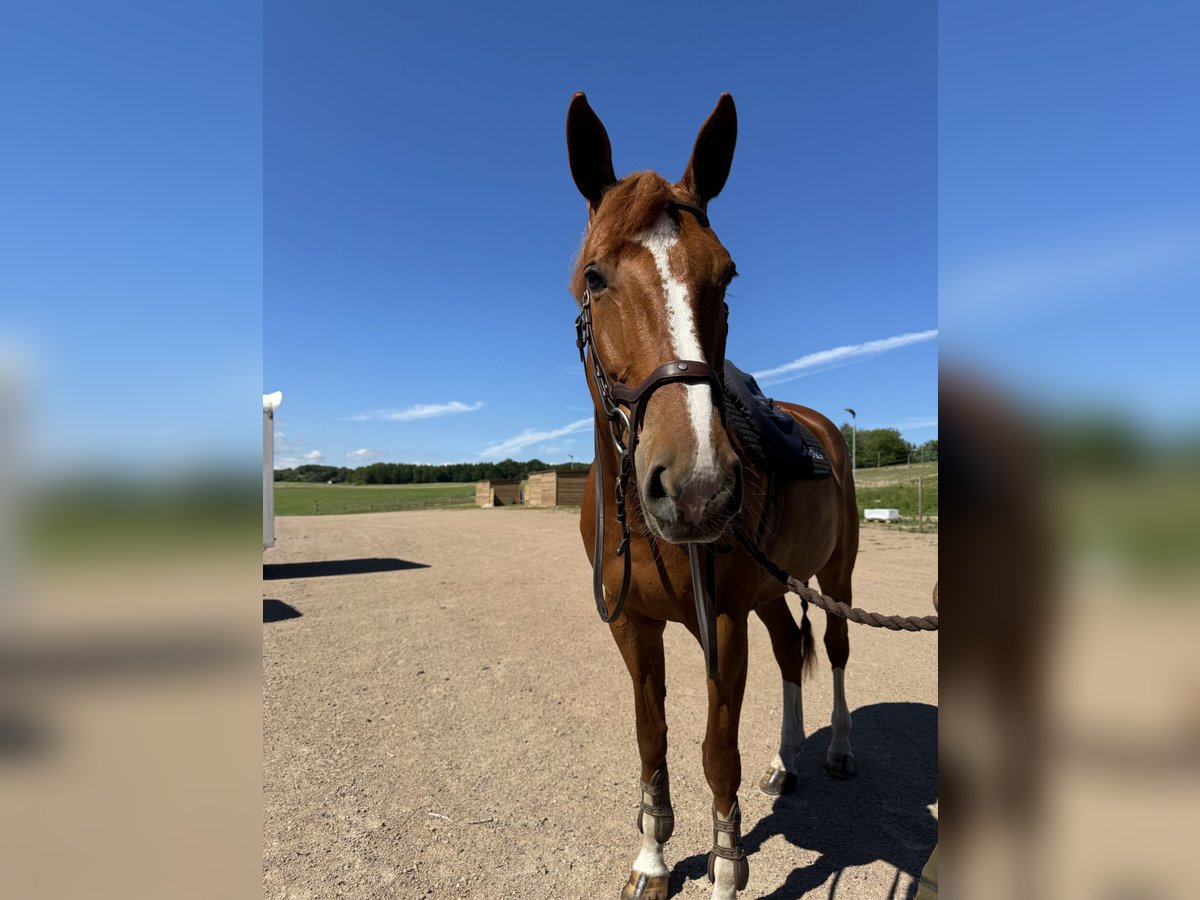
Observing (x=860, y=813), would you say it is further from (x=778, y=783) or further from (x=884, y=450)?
(x=884, y=450)

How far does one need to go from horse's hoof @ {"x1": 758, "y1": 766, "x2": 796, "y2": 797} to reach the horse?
13 mm

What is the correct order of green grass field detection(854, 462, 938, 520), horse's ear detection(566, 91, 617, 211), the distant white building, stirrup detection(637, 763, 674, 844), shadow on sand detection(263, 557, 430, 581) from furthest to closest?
green grass field detection(854, 462, 938, 520) < shadow on sand detection(263, 557, 430, 581) < the distant white building < stirrup detection(637, 763, 674, 844) < horse's ear detection(566, 91, 617, 211)

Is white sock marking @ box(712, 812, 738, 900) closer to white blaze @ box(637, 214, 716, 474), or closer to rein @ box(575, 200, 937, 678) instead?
rein @ box(575, 200, 937, 678)

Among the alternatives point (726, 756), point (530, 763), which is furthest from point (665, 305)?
point (530, 763)

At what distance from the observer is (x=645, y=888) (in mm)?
2707

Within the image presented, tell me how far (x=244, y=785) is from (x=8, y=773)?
9.1 inches

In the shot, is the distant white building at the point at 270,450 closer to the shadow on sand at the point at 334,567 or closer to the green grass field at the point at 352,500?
the shadow on sand at the point at 334,567

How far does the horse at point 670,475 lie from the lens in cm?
167

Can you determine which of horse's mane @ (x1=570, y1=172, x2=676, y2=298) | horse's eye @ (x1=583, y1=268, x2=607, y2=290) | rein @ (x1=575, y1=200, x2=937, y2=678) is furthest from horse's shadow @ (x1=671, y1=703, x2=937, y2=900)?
horse's mane @ (x1=570, y1=172, x2=676, y2=298)

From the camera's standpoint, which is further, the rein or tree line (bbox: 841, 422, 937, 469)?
tree line (bbox: 841, 422, 937, 469)

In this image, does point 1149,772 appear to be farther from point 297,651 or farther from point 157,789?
point 297,651

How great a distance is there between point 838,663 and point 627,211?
11.8 ft

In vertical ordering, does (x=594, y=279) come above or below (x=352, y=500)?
above

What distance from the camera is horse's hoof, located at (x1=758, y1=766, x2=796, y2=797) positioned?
3.63 m
